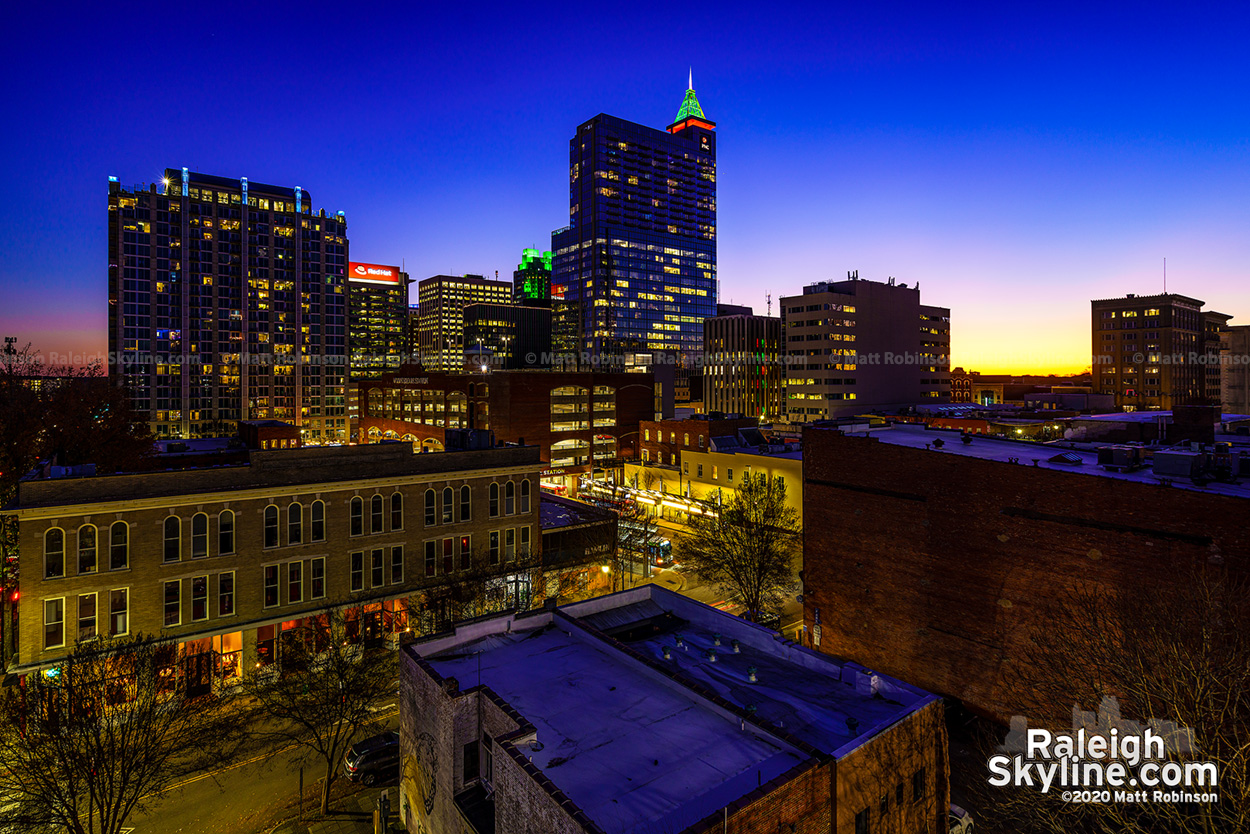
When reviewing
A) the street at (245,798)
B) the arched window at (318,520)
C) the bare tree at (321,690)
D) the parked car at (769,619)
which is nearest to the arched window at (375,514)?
the arched window at (318,520)

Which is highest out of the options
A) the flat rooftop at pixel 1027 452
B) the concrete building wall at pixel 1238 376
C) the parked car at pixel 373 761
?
the concrete building wall at pixel 1238 376

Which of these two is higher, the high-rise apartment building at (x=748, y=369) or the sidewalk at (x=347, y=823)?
the high-rise apartment building at (x=748, y=369)

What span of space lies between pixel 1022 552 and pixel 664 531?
47.3 metres

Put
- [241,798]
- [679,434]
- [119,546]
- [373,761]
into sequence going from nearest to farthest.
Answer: [241,798] → [373,761] → [119,546] → [679,434]

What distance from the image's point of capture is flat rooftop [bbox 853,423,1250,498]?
75.3ft

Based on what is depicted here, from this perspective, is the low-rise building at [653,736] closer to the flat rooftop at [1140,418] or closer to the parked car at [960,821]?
the parked car at [960,821]

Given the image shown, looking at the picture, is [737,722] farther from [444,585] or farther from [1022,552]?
[444,585]

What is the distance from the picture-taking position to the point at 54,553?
90.9 ft

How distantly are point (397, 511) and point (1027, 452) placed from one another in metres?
37.0

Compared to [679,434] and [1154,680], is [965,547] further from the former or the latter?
[679,434]

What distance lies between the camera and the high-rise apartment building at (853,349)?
14050cm

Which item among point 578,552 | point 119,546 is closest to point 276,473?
point 119,546

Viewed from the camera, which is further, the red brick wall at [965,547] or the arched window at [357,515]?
the arched window at [357,515]

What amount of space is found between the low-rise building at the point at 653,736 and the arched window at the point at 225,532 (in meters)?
17.7
